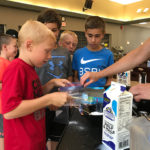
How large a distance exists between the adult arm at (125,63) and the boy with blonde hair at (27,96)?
0.34 m

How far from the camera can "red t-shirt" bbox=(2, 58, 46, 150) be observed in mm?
688

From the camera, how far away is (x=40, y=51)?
2.71 feet

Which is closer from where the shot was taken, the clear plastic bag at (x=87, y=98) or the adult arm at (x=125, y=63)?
the clear plastic bag at (x=87, y=98)

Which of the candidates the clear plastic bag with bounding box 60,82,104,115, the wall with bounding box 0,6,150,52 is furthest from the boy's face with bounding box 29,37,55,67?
the wall with bounding box 0,6,150,52

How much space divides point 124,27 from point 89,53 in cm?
691

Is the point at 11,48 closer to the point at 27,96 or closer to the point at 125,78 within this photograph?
the point at 27,96

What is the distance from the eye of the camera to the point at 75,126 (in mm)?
792

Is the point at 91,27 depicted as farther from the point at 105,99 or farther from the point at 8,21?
the point at 8,21

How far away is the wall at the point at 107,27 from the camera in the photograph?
424 cm

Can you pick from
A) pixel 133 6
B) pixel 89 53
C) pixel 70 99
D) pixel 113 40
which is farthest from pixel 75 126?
pixel 133 6

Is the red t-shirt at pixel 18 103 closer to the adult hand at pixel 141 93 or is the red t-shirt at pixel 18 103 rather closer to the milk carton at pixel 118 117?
the milk carton at pixel 118 117

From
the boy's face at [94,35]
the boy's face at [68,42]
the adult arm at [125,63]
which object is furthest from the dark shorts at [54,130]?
the boy's face at [68,42]

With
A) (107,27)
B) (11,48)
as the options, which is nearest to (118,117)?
(11,48)

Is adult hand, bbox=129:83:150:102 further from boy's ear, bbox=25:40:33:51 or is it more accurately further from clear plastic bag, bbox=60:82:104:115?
boy's ear, bbox=25:40:33:51
